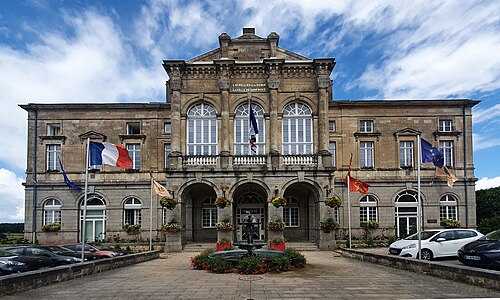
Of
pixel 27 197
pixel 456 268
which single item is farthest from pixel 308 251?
pixel 27 197

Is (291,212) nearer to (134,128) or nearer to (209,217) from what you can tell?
(209,217)

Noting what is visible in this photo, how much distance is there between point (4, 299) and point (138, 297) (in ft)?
9.87

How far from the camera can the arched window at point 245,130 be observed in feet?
90.7

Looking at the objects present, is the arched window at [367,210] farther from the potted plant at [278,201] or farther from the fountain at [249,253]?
the fountain at [249,253]

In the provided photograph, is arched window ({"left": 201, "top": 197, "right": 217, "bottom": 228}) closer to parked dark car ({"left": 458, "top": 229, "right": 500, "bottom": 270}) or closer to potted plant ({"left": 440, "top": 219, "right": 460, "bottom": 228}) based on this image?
potted plant ({"left": 440, "top": 219, "right": 460, "bottom": 228})

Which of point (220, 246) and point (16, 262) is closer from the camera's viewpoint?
point (16, 262)

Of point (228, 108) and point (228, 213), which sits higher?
point (228, 108)

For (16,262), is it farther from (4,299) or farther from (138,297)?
(138,297)

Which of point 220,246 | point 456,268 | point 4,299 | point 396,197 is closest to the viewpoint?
point 4,299

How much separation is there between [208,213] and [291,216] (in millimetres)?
5728

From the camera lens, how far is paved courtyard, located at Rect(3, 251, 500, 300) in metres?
10.6

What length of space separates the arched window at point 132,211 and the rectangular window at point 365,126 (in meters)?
17.2

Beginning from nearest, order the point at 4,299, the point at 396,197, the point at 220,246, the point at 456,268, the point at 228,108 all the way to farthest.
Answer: the point at 4,299, the point at 456,268, the point at 220,246, the point at 228,108, the point at 396,197

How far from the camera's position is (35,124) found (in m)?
32.4
